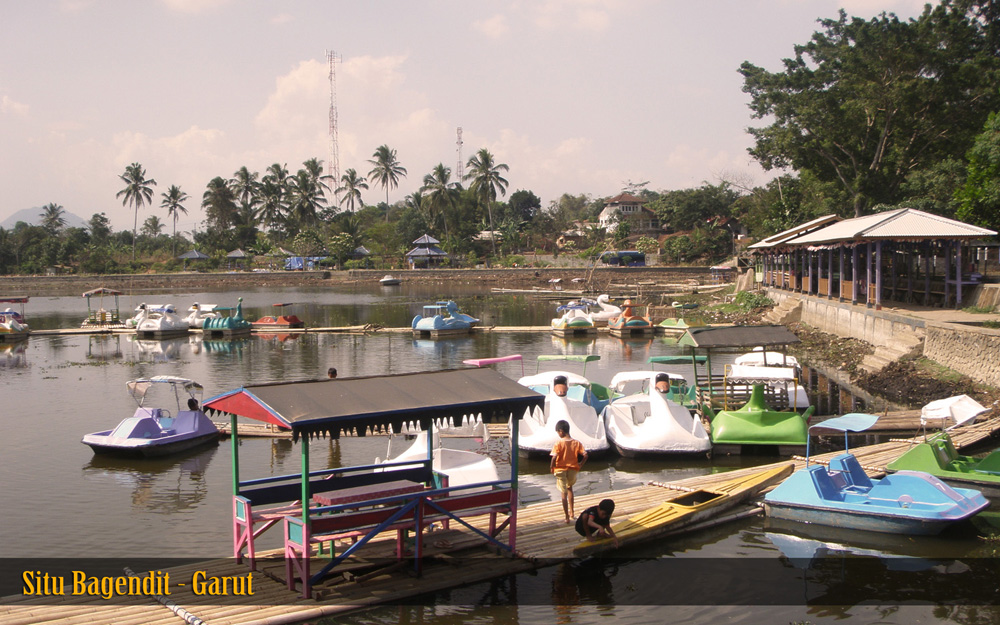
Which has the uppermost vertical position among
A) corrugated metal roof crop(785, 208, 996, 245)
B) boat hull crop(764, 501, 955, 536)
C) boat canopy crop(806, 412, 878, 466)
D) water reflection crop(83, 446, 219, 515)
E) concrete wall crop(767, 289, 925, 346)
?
corrugated metal roof crop(785, 208, 996, 245)

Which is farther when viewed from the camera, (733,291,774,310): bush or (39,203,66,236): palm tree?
(39,203,66,236): palm tree

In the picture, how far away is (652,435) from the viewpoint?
607 inches

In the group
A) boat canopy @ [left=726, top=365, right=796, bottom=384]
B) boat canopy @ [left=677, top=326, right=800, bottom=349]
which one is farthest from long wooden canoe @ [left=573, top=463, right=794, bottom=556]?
boat canopy @ [left=726, top=365, right=796, bottom=384]

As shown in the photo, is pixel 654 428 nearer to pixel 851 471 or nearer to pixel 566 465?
pixel 851 471

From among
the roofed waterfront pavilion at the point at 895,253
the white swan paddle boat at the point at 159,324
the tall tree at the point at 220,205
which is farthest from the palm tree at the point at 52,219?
the roofed waterfront pavilion at the point at 895,253

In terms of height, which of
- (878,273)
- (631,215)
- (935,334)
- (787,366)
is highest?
(631,215)

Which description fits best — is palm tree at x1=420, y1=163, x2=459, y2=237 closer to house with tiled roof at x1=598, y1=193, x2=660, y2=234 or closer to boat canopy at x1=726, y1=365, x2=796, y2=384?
house with tiled roof at x1=598, y1=193, x2=660, y2=234

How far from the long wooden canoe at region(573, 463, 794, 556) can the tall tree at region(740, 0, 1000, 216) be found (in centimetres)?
3548

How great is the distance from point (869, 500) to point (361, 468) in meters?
7.28

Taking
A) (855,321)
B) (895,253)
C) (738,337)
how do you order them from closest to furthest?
(738,337), (855,321), (895,253)

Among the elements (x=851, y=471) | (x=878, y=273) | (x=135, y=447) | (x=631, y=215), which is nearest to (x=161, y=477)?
(x=135, y=447)

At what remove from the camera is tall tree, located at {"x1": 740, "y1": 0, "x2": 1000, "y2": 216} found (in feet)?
137

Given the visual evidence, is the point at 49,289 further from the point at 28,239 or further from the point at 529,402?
the point at 529,402

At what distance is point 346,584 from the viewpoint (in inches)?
347
